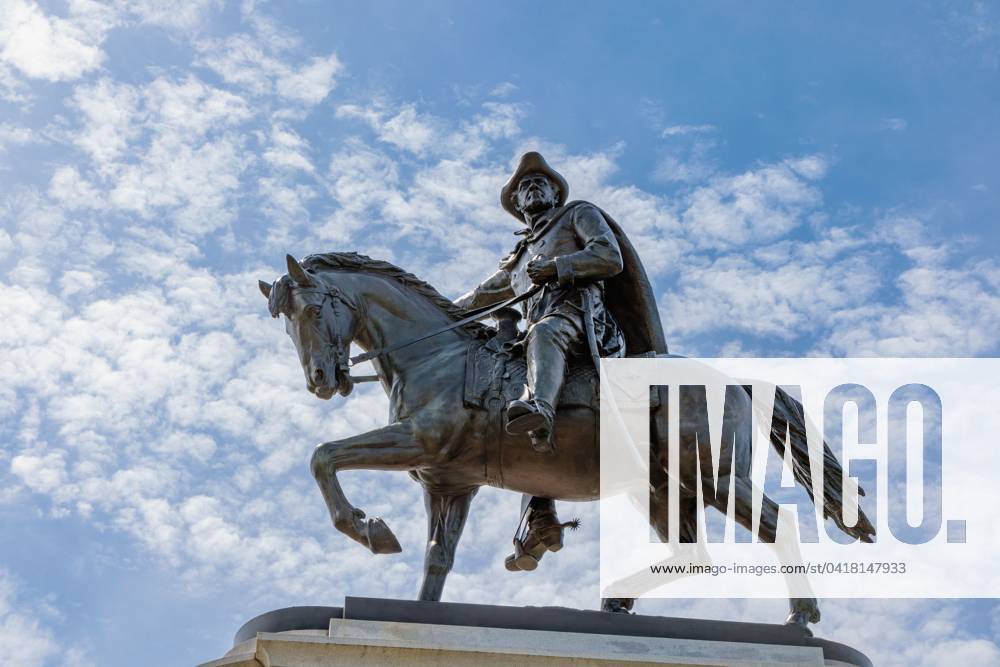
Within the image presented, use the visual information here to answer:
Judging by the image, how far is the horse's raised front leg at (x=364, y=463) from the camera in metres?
11.5

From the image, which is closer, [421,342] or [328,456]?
[328,456]

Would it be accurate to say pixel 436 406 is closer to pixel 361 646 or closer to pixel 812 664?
pixel 361 646

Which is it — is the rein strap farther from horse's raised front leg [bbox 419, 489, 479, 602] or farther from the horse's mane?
horse's raised front leg [bbox 419, 489, 479, 602]

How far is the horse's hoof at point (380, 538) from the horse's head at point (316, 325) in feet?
4.66

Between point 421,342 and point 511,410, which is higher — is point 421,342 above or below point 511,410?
above

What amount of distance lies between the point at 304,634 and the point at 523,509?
9.96ft

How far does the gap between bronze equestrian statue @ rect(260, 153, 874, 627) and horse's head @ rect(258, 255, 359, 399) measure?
0.01 metres

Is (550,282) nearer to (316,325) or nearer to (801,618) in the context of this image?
(316,325)

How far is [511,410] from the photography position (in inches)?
459

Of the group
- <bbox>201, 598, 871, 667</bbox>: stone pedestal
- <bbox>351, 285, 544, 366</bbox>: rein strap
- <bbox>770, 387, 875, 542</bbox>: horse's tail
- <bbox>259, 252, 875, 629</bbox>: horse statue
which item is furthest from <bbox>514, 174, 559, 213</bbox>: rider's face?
<bbox>201, 598, 871, 667</bbox>: stone pedestal

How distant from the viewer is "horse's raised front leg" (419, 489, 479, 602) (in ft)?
40.0

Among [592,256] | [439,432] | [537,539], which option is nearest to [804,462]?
[537,539]

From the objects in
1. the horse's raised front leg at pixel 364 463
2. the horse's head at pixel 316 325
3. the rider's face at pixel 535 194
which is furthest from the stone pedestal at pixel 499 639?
the rider's face at pixel 535 194

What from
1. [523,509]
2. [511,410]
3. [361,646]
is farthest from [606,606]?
[361,646]
